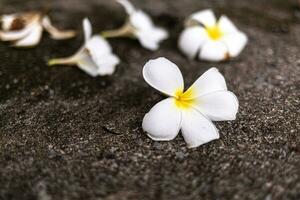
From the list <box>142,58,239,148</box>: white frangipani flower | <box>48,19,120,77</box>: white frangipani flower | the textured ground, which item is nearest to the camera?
the textured ground

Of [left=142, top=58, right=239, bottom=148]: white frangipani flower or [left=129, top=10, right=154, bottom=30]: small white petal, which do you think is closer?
[left=142, top=58, right=239, bottom=148]: white frangipani flower

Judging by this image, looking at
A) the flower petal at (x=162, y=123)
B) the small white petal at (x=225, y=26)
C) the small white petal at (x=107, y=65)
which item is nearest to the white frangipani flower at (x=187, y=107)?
the flower petal at (x=162, y=123)

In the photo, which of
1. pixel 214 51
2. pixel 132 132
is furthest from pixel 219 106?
pixel 214 51

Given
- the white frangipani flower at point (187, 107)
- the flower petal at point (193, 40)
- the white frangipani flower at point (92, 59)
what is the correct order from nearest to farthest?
the white frangipani flower at point (187, 107) < the white frangipani flower at point (92, 59) < the flower petal at point (193, 40)

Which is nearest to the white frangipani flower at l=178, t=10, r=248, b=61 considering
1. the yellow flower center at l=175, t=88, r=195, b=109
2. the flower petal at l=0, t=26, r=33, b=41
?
the yellow flower center at l=175, t=88, r=195, b=109

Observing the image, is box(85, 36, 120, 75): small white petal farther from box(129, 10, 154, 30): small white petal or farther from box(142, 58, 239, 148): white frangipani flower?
box(142, 58, 239, 148): white frangipani flower

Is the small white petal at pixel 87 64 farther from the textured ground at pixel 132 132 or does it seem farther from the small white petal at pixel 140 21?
the small white petal at pixel 140 21
